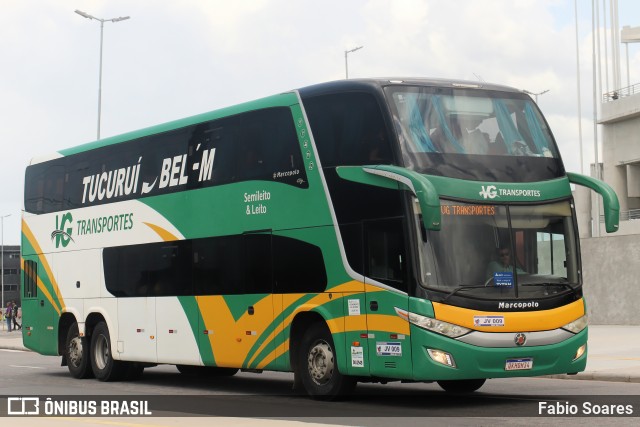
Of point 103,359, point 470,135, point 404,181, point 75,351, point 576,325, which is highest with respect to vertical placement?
point 470,135

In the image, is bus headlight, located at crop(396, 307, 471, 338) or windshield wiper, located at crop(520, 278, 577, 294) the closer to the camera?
bus headlight, located at crop(396, 307, 471, 338)

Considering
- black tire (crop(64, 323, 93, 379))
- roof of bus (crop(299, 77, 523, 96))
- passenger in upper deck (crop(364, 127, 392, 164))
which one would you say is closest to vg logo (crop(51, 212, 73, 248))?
black tire (crop(64, 323, 93, 379))

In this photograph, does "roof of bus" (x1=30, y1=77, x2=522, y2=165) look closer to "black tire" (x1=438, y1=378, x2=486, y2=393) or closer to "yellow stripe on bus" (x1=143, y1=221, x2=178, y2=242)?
"yellow stripe on bus" (x1=143, y1=221, x2=178, y2=242)

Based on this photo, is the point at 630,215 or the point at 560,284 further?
the point at 630,215

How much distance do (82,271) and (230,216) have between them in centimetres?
570

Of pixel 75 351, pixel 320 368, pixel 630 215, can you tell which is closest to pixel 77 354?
pixel 75 351

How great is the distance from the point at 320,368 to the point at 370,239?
6.93 feet

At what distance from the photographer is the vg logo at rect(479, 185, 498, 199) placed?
48.7ft

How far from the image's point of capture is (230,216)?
60.1ft

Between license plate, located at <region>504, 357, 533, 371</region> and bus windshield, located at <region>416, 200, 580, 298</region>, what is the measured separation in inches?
32.1

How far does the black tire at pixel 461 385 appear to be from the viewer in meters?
17.1

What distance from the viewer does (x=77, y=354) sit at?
23047 mm

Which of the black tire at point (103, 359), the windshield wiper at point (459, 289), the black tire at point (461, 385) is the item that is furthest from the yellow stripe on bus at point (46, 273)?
the windshield wiper at point (459, 289)

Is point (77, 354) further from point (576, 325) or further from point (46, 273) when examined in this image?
point (576, 325)
